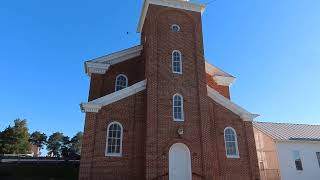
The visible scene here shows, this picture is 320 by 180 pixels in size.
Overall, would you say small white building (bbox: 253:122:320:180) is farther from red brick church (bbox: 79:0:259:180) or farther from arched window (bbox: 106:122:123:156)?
arched window (bbox: 106:122:123:156)

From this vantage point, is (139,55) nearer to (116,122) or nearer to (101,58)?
(101,58)

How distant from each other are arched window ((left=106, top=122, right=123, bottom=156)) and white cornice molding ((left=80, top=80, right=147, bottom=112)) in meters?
1.37

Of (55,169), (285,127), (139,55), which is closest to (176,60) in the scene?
(139,55)

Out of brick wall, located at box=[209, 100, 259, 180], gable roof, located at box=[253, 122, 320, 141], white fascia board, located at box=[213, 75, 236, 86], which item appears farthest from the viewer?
gable roof, located at box=[253, 122, 320, 141]

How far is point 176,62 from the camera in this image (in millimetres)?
21266

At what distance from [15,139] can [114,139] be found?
123 ft

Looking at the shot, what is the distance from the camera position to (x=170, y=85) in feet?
66.2

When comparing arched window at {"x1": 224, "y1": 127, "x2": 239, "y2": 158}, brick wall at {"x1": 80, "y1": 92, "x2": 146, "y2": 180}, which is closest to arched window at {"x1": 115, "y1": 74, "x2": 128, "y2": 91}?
brick wall at {"x1": 80, "y1": 92, "x2": 146, "y2": 180}

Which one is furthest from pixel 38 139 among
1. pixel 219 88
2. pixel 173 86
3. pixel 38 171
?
pixel 173 86

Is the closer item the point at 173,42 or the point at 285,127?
the point at 173,42

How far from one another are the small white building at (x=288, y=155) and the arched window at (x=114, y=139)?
593 inches

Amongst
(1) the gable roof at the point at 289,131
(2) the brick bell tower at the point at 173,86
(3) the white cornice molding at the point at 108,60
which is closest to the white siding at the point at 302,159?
(1) the gable roof at the point at 289,131

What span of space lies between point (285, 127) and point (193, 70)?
605 inches

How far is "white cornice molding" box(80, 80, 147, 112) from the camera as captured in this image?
1809cm
